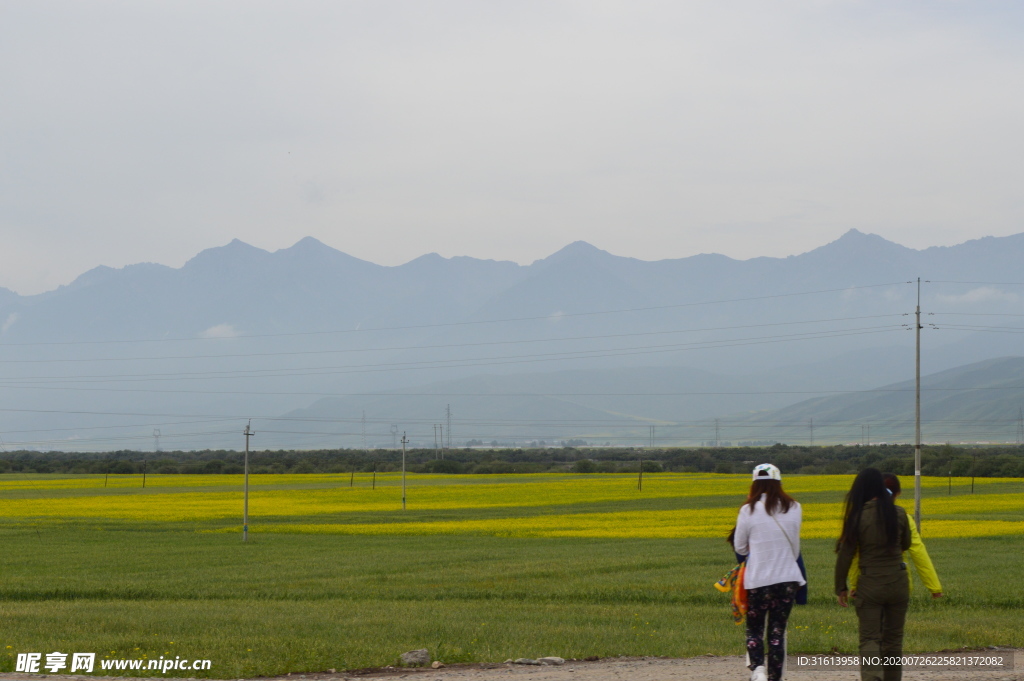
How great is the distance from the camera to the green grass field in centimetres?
1672

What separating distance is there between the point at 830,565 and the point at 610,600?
27.3 ft

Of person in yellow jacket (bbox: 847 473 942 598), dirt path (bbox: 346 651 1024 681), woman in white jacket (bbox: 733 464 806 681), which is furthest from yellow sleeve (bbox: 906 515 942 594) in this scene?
dirt path (bbox: 346 651 1024 681)

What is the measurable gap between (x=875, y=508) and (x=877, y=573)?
2.17 feet

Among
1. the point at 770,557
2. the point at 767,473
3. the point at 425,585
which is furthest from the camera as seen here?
the point at 425,585

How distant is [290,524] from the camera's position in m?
54.9

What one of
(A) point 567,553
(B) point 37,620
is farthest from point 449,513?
(B) point 37,620

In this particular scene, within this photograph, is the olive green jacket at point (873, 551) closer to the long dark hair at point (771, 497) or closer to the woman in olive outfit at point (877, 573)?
the woman in olive outfit at point (877, 573)

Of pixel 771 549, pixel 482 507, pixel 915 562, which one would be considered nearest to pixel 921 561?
pixel 915 562

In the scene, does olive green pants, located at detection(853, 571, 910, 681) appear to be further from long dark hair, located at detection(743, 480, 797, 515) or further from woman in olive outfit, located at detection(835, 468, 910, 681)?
long dark hair, located at detection(743, 480, 797, 515)

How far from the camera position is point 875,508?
1146 cm

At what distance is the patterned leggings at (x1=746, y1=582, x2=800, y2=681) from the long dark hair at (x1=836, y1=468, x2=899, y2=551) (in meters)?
0.76

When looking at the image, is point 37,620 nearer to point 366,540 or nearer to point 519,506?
point 366,540

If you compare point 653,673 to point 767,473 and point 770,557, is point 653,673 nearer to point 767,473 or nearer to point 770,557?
→ point 770,557

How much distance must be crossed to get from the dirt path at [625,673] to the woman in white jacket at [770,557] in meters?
1.72
